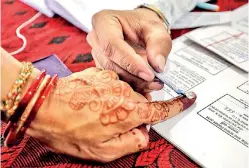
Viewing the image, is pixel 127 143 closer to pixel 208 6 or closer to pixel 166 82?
pixel 166 82

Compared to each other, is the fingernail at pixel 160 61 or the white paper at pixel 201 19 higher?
the fingernail at pixel 160 61

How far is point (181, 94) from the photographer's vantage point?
0.63 m

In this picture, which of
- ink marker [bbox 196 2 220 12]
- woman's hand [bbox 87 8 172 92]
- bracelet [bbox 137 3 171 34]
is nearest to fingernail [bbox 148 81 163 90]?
woman's hand [bbox 87 8 172 92]

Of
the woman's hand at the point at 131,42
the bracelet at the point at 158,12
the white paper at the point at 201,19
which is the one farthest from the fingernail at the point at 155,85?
the white paper at the point at 201,19

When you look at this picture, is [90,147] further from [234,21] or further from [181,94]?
[234,21]

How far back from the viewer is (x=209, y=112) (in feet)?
2.06

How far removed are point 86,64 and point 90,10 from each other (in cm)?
18

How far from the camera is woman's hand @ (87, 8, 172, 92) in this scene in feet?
1.85

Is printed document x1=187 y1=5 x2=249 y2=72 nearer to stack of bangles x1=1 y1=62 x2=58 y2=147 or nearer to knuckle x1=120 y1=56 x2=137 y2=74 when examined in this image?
knuckle x1=120 y1=56 x2=137 y2=74

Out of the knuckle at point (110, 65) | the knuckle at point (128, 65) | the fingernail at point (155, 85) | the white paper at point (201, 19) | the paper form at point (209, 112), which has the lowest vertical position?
the paper form at point (209, 112)

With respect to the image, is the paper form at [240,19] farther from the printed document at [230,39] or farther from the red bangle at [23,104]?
the red bangle at [23,104]

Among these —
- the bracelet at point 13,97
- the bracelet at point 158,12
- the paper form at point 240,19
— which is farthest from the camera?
the paper form at point 240,19

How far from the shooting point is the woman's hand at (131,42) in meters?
0.56

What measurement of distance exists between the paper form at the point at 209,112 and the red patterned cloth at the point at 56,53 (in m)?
0.03
